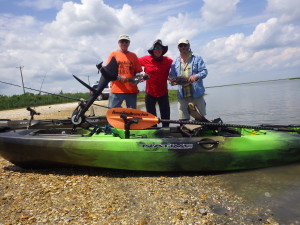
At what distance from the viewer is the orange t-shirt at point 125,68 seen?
6254 mm

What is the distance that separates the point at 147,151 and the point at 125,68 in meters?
2.48

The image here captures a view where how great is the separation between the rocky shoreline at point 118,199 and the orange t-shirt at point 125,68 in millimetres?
2090

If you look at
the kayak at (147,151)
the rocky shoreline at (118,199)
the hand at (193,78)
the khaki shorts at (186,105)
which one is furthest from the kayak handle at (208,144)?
the hand at (193,78)

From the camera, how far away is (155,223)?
3.36 metres

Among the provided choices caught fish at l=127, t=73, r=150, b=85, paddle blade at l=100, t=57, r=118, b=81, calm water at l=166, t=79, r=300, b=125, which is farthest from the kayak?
calm water at l=166, t=79, r=300, b=125

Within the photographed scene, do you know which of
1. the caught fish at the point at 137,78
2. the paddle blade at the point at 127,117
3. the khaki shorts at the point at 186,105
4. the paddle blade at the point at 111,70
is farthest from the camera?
the khaki shorts at the point at 186,105

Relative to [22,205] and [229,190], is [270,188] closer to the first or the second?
[229,190]

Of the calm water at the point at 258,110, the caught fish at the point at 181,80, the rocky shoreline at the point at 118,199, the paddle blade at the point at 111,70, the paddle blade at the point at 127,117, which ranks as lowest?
the rocky shoreline at the point at 118,199

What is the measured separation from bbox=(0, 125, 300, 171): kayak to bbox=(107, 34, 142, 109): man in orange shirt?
1511 mm

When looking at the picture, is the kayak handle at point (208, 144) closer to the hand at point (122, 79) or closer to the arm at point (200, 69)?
the arm at point (200, 69)

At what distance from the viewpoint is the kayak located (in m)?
4.72

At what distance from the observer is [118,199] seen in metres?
4.03

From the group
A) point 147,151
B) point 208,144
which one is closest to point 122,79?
point 147,151

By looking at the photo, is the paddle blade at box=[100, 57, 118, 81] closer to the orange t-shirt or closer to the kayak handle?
the orange t-shirt
